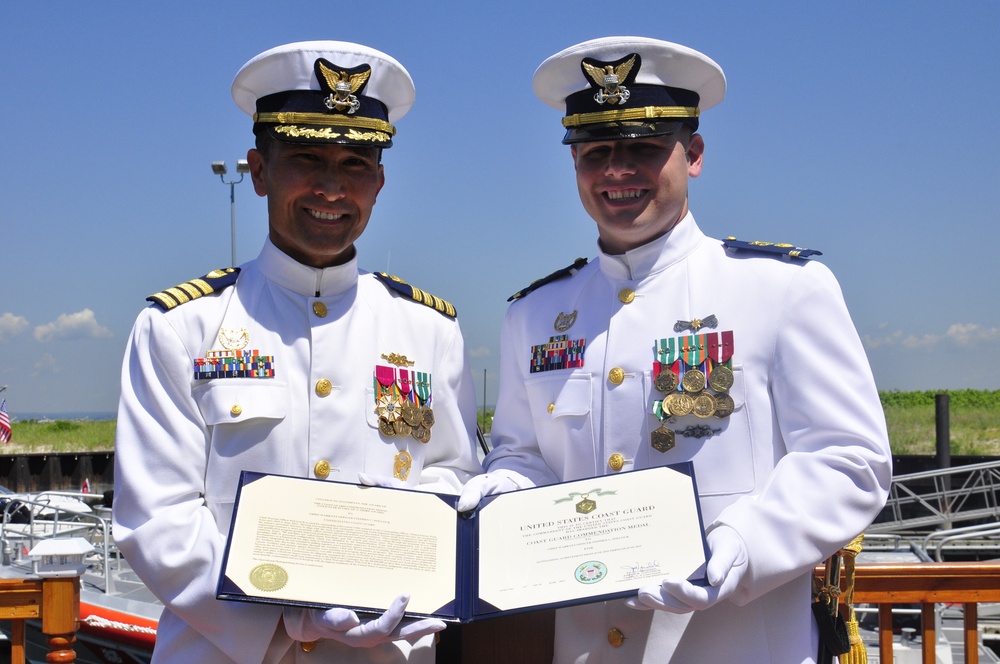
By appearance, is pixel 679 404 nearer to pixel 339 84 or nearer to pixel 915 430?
pixel 339 84

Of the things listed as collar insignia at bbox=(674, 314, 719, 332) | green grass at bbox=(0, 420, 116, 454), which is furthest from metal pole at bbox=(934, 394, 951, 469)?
green grass at bbox=(0, 420, 116, 454)

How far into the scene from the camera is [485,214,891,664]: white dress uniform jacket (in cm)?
262

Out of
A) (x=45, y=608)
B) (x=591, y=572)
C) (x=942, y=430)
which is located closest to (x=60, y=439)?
(x=942, y=430)

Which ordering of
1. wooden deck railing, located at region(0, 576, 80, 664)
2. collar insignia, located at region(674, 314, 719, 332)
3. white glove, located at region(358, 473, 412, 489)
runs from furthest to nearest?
1. wooden deck railing, located at region(0, 576, 80, 664)
2. collar insignia, located at region(674, 314, 719, 332)
3. white glove, located at region(358, 473, 412, 489)

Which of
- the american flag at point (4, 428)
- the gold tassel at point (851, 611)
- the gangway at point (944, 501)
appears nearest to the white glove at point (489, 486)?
the gold tassel at point (851, 611)

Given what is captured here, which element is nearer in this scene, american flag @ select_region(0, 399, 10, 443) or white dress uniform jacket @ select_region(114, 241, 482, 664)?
white dress uniform jacket @ select_region(114, 241, 482, 664)

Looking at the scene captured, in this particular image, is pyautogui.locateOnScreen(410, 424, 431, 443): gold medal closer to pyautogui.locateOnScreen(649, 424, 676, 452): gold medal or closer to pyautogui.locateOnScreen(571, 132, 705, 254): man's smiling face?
pyautogui.locateOnScreen(649, 424, 676, 452): gold medal

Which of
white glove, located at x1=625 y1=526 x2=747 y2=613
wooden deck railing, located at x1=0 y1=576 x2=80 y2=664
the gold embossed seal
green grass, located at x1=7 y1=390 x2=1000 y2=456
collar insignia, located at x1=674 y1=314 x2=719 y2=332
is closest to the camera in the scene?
white glove, located at x1=625 y1=526 x2=747 y2=613

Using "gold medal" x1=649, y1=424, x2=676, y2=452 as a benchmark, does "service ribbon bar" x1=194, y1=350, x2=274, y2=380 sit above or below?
above

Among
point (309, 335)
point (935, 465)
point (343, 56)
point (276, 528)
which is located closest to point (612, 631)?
point (276, 528)

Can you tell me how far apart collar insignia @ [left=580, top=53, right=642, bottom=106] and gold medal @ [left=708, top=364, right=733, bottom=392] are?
0.90 m

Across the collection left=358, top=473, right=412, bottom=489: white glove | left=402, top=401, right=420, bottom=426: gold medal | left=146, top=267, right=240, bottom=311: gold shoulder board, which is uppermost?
left=146, top=267, right=240, bottom=311: gold shoulder board

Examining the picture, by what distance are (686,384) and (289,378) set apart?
4.11ft

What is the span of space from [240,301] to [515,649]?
57.4 inches
